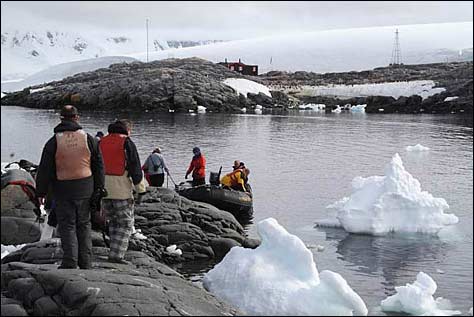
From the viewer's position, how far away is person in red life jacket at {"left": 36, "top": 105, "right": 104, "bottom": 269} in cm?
784

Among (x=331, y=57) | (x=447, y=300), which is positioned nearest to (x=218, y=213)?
(x=447, y=300)

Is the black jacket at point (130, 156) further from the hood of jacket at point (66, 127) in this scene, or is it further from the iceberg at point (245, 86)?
the iceberg at point (245, 86)

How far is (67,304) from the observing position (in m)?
7.15

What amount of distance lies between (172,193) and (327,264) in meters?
4.13

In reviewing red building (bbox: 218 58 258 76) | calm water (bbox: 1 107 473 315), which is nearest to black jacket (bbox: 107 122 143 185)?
calm water (bbox: 1 107 473 315)

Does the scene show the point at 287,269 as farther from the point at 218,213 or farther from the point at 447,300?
the point at 218,213

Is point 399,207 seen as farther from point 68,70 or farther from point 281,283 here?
point 68,70

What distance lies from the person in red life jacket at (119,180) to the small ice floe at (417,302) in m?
4.06

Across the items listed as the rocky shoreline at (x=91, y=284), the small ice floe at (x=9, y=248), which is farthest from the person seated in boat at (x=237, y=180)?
the small ice floe at (x=9, y=248)

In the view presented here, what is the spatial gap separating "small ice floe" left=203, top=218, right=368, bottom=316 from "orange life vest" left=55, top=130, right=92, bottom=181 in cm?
248

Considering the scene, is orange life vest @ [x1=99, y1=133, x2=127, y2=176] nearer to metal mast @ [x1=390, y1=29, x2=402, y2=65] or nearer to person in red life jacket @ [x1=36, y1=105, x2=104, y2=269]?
person in red life jacket @ [x1=36, y1=105, x2=104, y2=269]

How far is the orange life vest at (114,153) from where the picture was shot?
888 cm

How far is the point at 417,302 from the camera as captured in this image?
9531 mm

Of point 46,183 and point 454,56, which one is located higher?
point 454,56
